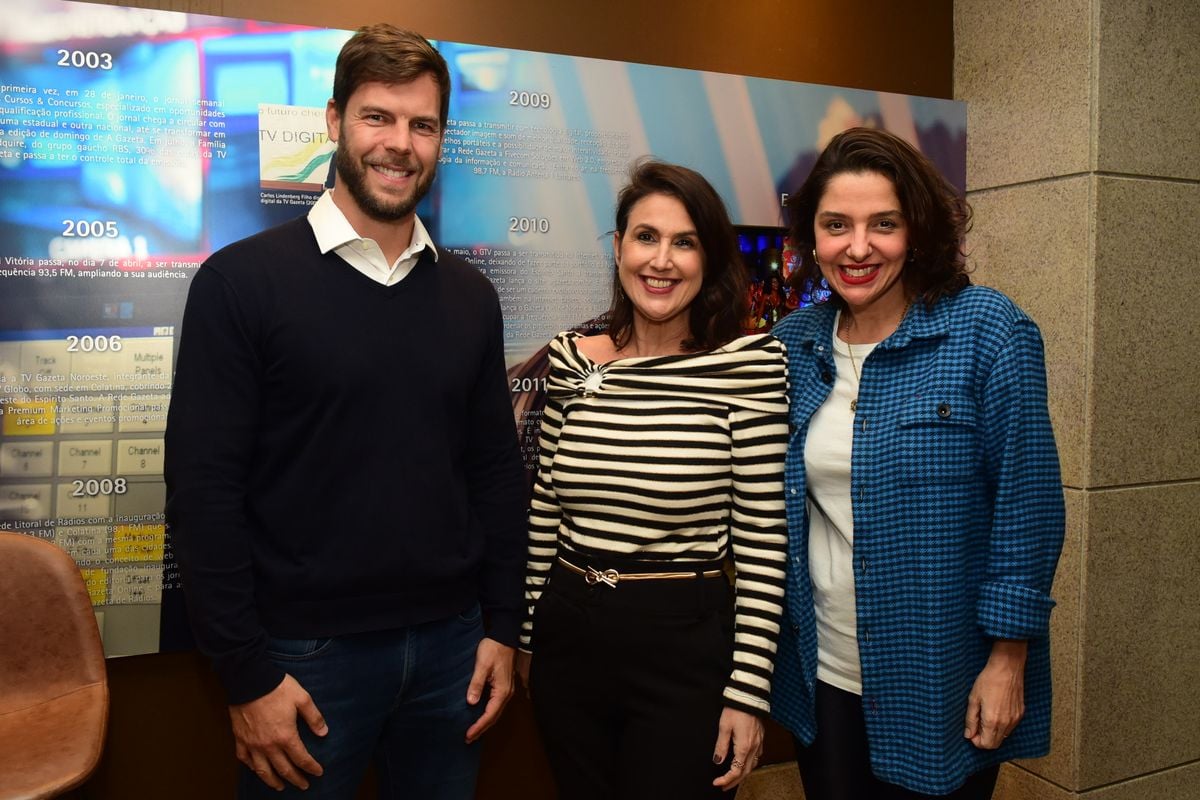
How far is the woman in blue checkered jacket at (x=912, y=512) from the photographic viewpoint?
1.51 m

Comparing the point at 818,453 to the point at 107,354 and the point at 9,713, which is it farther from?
the point at 9,713

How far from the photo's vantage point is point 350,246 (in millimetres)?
1590

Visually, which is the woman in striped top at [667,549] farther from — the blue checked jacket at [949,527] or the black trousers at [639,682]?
the blue checked jacket at [949,527]

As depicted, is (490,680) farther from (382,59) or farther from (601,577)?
(382,59)

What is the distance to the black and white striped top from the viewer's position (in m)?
1.60

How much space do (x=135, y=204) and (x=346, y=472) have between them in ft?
2.95

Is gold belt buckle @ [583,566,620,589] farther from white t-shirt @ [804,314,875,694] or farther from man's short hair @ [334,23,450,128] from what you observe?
man's short hair @ [334,23,450,128]

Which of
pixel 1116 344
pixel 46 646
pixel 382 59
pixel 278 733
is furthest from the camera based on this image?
pixel 1116 344

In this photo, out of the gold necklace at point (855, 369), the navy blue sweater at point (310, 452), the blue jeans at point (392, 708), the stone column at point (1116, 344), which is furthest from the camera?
the stone column at point (1116, 344)

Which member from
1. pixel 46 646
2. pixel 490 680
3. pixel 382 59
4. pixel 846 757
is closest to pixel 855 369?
pixel 846 757

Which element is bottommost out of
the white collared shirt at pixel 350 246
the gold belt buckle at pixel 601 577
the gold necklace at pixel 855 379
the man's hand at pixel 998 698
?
the man's hand at pixel 998 698

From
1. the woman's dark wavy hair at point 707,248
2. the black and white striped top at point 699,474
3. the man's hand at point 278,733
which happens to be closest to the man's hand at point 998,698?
the black and white striped top at point 699,474

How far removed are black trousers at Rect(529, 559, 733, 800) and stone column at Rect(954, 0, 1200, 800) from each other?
160cm

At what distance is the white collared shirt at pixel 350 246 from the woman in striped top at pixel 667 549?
399 mm
